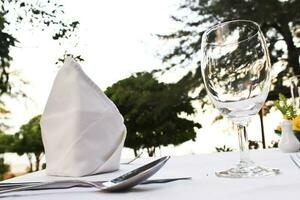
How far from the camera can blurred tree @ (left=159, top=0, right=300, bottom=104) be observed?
13.9 feet

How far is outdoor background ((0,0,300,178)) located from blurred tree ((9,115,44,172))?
13 millimetres

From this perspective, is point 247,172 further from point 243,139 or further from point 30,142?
point 30,142

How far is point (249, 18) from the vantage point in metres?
4.24

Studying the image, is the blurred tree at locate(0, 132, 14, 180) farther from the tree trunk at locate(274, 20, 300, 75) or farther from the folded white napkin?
the folded white napkin

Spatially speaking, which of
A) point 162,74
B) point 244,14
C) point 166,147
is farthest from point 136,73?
point 244,14

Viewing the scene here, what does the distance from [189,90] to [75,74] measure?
374 cm

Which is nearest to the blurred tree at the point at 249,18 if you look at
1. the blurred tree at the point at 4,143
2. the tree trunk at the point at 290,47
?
the tree trunk at the point at 290,47

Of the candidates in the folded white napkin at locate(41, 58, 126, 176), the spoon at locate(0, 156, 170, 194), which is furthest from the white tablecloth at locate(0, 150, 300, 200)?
the folded white napkin at locate(41, 58, 126, 176)

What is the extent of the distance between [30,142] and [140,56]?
1407mm

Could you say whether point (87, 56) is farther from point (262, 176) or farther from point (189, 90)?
point (262, 176)

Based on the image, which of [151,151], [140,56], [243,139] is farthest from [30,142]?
[243,139]

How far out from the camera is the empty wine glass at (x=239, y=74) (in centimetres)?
44

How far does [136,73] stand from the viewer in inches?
174

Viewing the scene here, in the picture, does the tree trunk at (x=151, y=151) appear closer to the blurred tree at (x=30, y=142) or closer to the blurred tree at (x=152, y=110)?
the blurred tree at (x=152, y=110)
